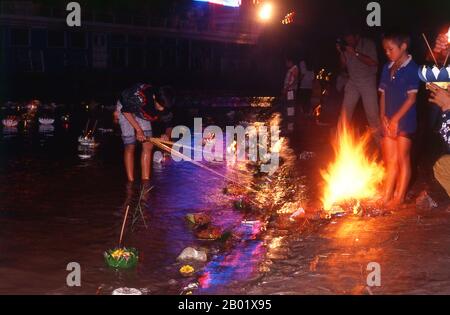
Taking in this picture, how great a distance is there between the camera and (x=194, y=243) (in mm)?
5617

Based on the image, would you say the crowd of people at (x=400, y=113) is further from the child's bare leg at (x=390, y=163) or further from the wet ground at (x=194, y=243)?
the wet ground at (x=194, y=243)

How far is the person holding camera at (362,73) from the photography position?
8477mm

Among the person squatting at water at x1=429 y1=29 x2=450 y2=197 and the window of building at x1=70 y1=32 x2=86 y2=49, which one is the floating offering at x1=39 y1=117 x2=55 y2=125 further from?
the window of building at x1=70 y1=32 x2=86 y2=49

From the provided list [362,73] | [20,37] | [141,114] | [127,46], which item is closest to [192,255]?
[141,114]

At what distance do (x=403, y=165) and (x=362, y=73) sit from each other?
2428mm

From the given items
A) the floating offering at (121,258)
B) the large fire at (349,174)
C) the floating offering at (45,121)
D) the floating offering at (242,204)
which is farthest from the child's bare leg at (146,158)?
the floating offering at (45,121)

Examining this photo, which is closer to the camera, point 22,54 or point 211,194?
point 211,194

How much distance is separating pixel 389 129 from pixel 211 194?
270 centimetres

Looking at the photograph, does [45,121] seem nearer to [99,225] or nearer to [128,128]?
[128,128]

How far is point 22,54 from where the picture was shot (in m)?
26.4

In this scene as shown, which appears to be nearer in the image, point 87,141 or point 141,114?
point 141,114

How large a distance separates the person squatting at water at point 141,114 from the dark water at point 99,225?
0.42 meters

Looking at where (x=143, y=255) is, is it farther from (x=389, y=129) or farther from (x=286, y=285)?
(x=389, y=129)
